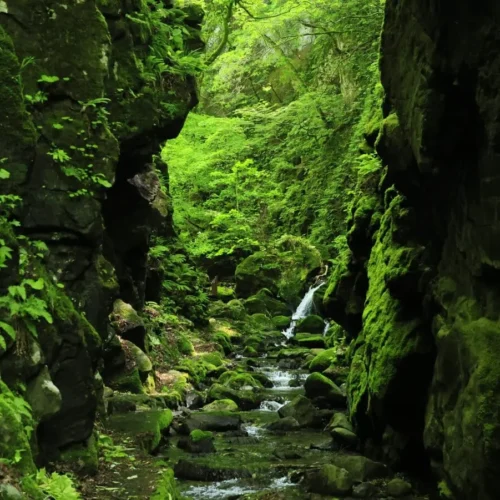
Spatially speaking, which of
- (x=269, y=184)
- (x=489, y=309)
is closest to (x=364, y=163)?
(x=489, y=309)

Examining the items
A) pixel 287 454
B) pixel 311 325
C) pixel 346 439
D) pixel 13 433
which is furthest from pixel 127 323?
pixel 311 325

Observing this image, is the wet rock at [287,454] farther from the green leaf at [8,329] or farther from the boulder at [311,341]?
the boulder at [311,341]

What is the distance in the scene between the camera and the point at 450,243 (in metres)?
9.12

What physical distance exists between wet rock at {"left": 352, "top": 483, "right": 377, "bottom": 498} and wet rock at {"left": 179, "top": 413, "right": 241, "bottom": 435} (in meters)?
4.19

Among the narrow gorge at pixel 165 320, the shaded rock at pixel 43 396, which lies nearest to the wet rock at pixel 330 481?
the narrow gorge at pixel 165 320

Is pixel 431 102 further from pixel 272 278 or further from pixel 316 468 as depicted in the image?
pixel 272 278

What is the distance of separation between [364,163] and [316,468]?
7.14 meters

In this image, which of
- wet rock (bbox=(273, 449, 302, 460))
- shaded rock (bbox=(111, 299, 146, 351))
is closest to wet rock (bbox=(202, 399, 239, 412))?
shaded rock (bbox=(111, 299, 146, 351))

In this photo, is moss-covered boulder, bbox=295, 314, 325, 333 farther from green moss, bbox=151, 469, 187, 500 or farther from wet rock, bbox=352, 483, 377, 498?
green moss, bbox=151, 469, 187, 500

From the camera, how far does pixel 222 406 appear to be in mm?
13953

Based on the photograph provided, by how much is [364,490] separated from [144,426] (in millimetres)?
3775

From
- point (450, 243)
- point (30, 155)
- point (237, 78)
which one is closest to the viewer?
point (30, 155)

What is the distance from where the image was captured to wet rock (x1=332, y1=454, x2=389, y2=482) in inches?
371

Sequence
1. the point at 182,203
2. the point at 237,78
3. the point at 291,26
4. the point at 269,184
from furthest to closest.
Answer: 1. the point at 237,78
2. the point at 269,184
3. the point at 182,203
4. the point at 291,26
